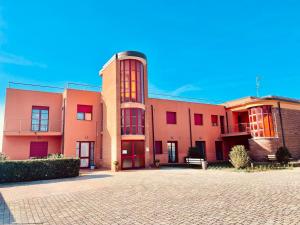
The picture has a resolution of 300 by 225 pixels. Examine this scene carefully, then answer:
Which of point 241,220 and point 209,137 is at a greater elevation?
point 209,137

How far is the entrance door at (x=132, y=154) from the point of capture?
16.5 metres

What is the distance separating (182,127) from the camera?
2205 centimetres

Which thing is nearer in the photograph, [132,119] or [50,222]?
[50,222]

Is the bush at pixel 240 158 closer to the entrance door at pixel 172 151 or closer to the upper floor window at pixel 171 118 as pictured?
the entrance door at pixel 172 151

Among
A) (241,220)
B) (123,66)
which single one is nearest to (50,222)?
(241,220)

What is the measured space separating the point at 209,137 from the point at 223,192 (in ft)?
55.0

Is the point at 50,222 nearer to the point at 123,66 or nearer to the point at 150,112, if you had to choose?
the point at 123,66

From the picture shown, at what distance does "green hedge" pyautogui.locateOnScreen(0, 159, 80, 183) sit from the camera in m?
10.6

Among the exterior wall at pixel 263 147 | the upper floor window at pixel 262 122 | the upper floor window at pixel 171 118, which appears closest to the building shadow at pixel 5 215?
the upper floor window at pixel 171 118

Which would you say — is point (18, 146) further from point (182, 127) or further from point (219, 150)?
point (219, 150)

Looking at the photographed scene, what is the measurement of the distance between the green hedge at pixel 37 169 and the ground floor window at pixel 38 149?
6673mm

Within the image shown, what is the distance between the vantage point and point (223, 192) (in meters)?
7.35

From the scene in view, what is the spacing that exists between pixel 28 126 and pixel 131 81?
8664 mm

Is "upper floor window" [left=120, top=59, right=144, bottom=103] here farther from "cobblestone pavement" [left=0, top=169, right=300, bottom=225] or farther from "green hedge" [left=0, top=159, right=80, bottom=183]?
"cobblestone pavement" [left=0, top=169, right=300, bottom=225]
